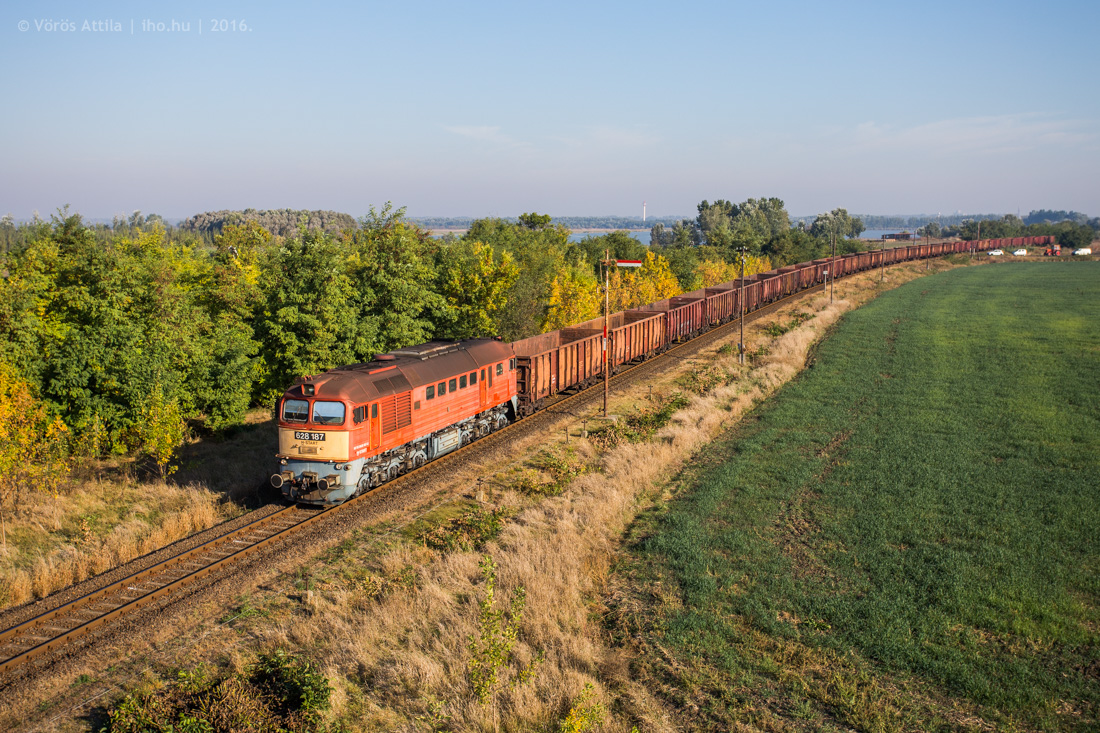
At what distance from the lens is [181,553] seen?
740 inches

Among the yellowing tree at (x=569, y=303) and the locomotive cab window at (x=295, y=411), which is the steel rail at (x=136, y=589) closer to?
the locomotive cab window at (x=295, y=411)

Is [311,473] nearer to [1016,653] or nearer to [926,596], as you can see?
[926,596]

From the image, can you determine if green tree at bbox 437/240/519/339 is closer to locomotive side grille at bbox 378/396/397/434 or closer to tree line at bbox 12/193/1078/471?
tree line at bbox 12/193/1078/471

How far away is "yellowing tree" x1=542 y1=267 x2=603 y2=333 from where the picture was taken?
50.6 m

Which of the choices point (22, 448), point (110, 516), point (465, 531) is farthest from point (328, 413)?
point (22, 448)

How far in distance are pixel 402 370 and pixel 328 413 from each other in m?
3.47

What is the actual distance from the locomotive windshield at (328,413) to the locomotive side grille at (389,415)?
1664mm

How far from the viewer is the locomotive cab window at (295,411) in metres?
21.0

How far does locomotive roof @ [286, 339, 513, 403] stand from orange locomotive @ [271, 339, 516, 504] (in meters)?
0.03

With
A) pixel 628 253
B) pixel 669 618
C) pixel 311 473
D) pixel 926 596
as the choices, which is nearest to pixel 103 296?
pixel 311 473

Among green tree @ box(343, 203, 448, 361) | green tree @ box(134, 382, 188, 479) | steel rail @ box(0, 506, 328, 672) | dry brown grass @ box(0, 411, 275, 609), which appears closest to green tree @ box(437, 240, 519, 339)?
green tree @ box(343, 203, 448, 361)

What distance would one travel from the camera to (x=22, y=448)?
22922 mm

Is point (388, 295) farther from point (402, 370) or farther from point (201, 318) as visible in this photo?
point (402, 370)

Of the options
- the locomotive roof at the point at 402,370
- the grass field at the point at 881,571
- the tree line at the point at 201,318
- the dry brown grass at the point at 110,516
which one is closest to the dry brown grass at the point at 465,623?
the grass field at the point at 881,571
